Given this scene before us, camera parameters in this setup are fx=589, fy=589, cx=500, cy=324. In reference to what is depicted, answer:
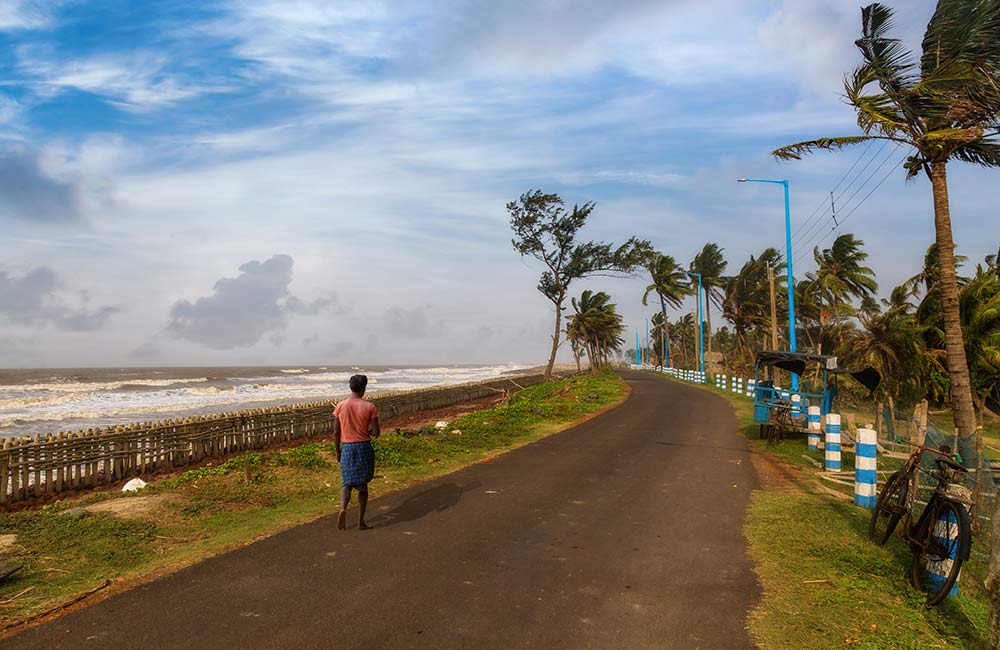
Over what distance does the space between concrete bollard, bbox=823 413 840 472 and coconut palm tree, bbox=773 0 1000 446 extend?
1.86 meters

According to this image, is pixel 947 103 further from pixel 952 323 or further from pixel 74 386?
pixel 74 386

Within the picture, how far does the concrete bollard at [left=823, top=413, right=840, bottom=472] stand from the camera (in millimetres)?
11203

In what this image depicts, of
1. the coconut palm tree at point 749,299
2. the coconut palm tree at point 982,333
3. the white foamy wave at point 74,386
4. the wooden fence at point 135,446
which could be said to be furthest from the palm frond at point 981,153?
the white foamy wave at point 74,386

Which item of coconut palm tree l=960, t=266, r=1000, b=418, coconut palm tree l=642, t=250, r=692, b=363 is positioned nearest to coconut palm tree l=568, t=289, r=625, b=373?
coconut palm tree l=642, t=250, r=692, b=363

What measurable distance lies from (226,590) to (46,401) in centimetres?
4429

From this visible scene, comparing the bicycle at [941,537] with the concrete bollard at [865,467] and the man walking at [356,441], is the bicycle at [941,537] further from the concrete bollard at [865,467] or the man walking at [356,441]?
the man walking at [356,441]

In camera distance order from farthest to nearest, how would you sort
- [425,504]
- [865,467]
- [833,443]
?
[833,443] < [425,504] < [865,467]

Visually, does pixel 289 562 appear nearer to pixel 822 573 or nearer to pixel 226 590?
pixel 226 590

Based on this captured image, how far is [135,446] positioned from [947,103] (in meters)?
17.4

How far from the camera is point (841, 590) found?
5.41 meters

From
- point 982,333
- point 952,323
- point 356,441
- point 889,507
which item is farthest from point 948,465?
point 982,333

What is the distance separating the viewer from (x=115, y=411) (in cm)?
3088

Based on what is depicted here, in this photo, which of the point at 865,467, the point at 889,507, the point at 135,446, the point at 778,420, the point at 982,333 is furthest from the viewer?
the point at 982,333

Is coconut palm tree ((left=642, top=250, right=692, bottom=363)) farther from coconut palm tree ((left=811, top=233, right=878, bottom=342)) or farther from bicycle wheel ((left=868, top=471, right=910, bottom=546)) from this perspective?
bicycle wheel ((left=868, top=471, right=910, bottom=546))
